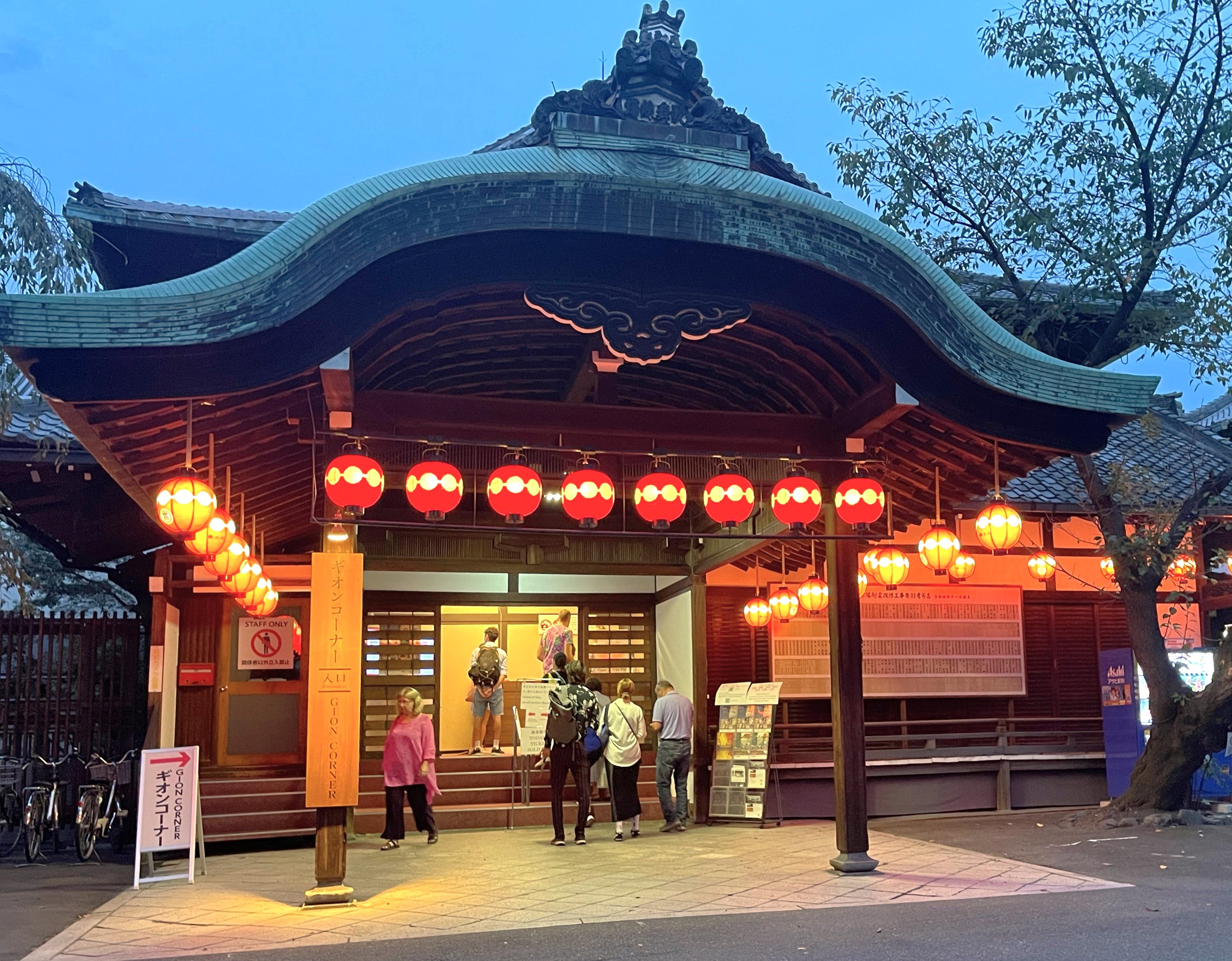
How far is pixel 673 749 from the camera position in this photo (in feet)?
42.8

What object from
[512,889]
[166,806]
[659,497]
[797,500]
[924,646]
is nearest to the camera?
[659,497]

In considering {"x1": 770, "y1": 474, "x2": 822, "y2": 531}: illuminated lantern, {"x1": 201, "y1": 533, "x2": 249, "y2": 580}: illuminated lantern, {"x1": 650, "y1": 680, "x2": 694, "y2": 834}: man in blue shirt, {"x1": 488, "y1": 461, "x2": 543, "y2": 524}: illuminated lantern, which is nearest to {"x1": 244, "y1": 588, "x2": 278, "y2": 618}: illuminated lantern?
{"x1": 201, "y1": 533, "x2": 249, "y2": 580}: illuminated lantern

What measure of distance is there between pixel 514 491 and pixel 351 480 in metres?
1.17

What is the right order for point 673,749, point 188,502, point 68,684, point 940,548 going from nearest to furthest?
point 188,502 < point 940,548 < point 673,749 < point 68,684

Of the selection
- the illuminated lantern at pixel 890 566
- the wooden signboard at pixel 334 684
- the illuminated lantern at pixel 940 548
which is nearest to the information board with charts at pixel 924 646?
the illuminated lantern at pixel 890 566

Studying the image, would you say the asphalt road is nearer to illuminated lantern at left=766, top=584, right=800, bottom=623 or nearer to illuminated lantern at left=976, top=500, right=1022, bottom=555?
illuminated lantern at left=976, top=500, right=1022, bottom=555

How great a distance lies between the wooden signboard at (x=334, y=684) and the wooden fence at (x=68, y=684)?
6.02 m

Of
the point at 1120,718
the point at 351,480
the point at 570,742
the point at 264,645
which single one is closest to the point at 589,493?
the point at 351,480

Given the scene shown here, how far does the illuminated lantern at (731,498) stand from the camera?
28.3 ft

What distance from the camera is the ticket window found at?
1673cm

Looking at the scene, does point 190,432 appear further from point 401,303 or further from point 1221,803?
point 1221,803

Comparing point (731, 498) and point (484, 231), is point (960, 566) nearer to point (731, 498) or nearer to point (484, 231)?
point (731, 498)

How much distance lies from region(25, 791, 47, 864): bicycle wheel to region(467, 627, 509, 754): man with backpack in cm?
534

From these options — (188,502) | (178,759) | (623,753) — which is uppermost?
(188,502)
